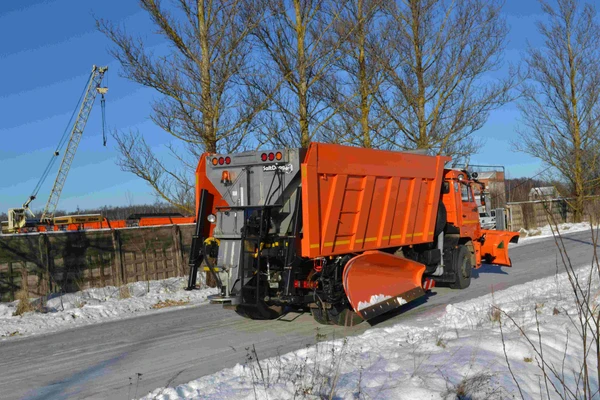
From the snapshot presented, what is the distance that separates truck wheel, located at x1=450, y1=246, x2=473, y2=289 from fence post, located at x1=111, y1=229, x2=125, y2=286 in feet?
29.8

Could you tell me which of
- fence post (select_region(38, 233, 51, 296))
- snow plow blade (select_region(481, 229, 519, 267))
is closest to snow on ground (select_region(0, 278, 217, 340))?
fence post (select_region(38, 233, 51, 296))

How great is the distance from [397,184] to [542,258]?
10.5 meters

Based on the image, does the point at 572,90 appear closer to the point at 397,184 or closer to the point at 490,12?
the point at 490,12

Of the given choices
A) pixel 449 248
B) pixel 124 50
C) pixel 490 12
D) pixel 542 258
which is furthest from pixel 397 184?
pixel 490 12

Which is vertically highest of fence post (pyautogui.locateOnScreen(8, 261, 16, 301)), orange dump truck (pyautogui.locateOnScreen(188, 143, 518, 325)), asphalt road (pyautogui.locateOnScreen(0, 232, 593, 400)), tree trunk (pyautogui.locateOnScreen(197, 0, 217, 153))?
tree trunk (pyautogui.locateOnScreen(197, 0, 217, 153))

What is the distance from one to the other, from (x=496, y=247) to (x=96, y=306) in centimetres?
932

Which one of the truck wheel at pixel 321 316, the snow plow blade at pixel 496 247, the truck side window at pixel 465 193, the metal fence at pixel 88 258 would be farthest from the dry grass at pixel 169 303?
the snow plow blade at pixel 496 247

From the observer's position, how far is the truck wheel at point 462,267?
12539 millimetres

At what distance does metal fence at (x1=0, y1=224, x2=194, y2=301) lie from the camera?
13977 millimetres

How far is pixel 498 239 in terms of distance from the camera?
1415 centimetres

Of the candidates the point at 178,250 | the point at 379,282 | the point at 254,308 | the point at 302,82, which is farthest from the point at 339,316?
the point at 178,250

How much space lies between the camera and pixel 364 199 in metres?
9.33

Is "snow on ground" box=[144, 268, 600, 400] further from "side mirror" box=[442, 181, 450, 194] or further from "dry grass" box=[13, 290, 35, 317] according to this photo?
"dry grass" box=[13, 290, 35, 317]

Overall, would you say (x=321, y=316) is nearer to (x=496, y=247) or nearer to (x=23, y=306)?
(x=496, y=247)
